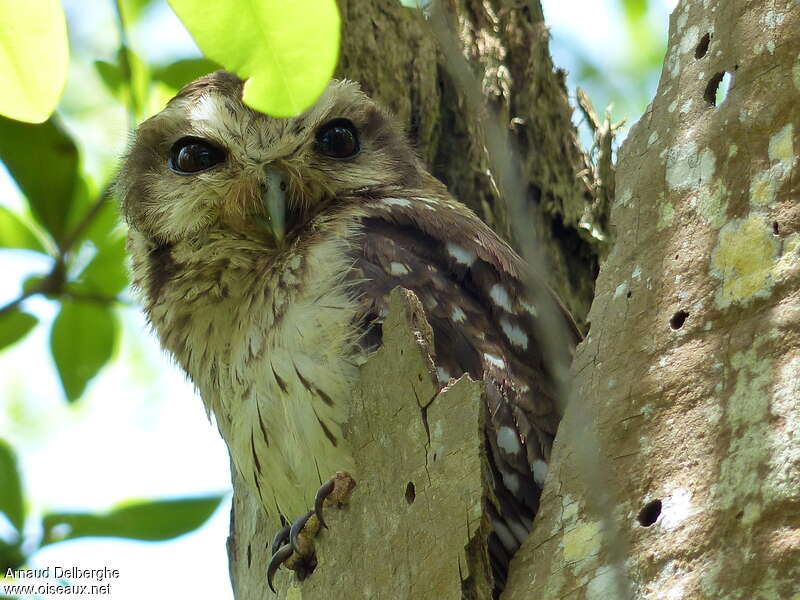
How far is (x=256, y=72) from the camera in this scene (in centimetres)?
167

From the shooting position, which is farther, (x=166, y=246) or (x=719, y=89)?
(x=166, y=246)

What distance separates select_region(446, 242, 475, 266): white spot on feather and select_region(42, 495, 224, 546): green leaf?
1.23 metres

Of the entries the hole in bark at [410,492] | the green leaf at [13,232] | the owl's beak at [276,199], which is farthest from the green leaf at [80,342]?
the hole in bark at [410,492]

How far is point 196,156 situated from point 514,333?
4.07 ft

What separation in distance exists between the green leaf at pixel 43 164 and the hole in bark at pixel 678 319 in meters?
2.03

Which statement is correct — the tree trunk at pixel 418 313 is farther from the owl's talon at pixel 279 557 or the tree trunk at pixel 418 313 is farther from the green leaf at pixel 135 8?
the green leaf at pixel 135 8

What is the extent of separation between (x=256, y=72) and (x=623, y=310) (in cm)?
96

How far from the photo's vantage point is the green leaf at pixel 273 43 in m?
1.58

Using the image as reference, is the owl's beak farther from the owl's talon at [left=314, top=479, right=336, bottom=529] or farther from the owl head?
the owl's talon at [left=314, top=479, right=336, bottom=529]

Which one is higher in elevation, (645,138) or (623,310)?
(645,138)

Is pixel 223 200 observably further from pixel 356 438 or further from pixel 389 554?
pixel 389 554

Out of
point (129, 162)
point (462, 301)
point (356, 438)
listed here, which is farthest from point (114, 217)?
point (356, 438)

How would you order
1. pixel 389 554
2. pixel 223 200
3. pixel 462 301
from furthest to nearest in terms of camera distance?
pixel 223 200, pixel 462 301, pixel 389 554

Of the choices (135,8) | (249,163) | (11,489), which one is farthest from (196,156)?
(11,489)
